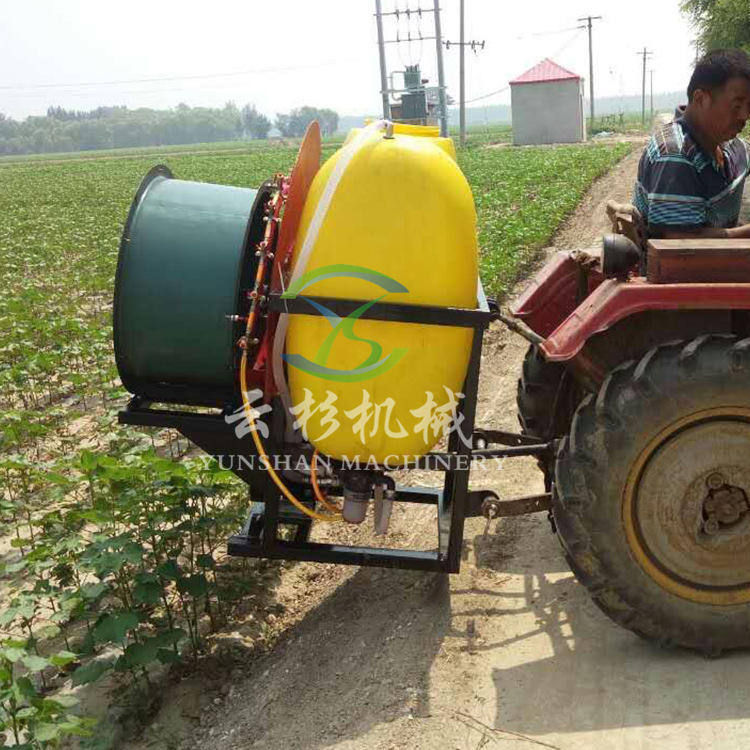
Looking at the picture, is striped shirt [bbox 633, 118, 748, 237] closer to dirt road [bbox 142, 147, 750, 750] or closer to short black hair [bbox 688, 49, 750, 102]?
short black hair [bbox 688, 49, 750, 102]

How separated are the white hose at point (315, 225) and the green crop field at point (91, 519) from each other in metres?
0.74

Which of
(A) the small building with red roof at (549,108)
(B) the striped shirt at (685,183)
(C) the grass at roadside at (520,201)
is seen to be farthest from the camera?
(A) the small building with red roof at (549,108)

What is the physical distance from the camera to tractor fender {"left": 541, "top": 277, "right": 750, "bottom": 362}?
2809 mm

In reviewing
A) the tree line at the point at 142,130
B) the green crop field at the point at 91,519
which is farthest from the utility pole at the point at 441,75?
the tree line at the point at 142,130

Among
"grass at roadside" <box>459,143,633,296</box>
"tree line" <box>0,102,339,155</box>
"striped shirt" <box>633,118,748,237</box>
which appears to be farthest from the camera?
"tree line" <box>0,102,339,155</box>

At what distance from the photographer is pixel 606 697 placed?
2857 millimetres

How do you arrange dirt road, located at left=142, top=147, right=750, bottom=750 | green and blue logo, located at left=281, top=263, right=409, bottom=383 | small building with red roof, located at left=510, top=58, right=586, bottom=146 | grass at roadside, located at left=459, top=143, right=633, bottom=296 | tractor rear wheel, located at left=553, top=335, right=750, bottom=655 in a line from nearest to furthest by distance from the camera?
1. dirt road, located at left=142, top=147, right=750, bottom=750
2. tractor rear wheel, located at left=553, top=335, right=750, bottom=655
3. green and blue logo, located at left=281, top=263, right=409, bottom=383
4. grass at roadside, located at left=459, top=143, right=633, bottom=296
5. small building with red roof, located at left=510, top=58, right=586, bottom=146

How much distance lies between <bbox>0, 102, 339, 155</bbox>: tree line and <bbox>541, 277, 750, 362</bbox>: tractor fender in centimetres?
13806

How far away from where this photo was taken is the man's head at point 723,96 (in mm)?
3223

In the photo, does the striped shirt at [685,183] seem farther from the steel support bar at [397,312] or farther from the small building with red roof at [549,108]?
the small building with red roof at [549,108]

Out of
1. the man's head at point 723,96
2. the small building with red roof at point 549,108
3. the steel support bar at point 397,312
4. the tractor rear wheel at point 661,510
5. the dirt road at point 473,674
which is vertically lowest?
the dirt road at point 473,674

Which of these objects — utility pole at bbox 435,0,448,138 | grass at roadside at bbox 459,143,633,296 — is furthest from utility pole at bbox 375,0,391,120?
grass at roadside at bbox 459,143,633,296

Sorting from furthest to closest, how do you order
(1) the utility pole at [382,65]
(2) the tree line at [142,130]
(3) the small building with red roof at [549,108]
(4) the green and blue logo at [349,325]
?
(2) the tree line at [142,130] < (3) the small building with red roof at [549,108] < (1) the utility pole at [382,65] < (4) the green and blue logo at [349,325]

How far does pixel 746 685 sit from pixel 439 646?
3.48 feet
